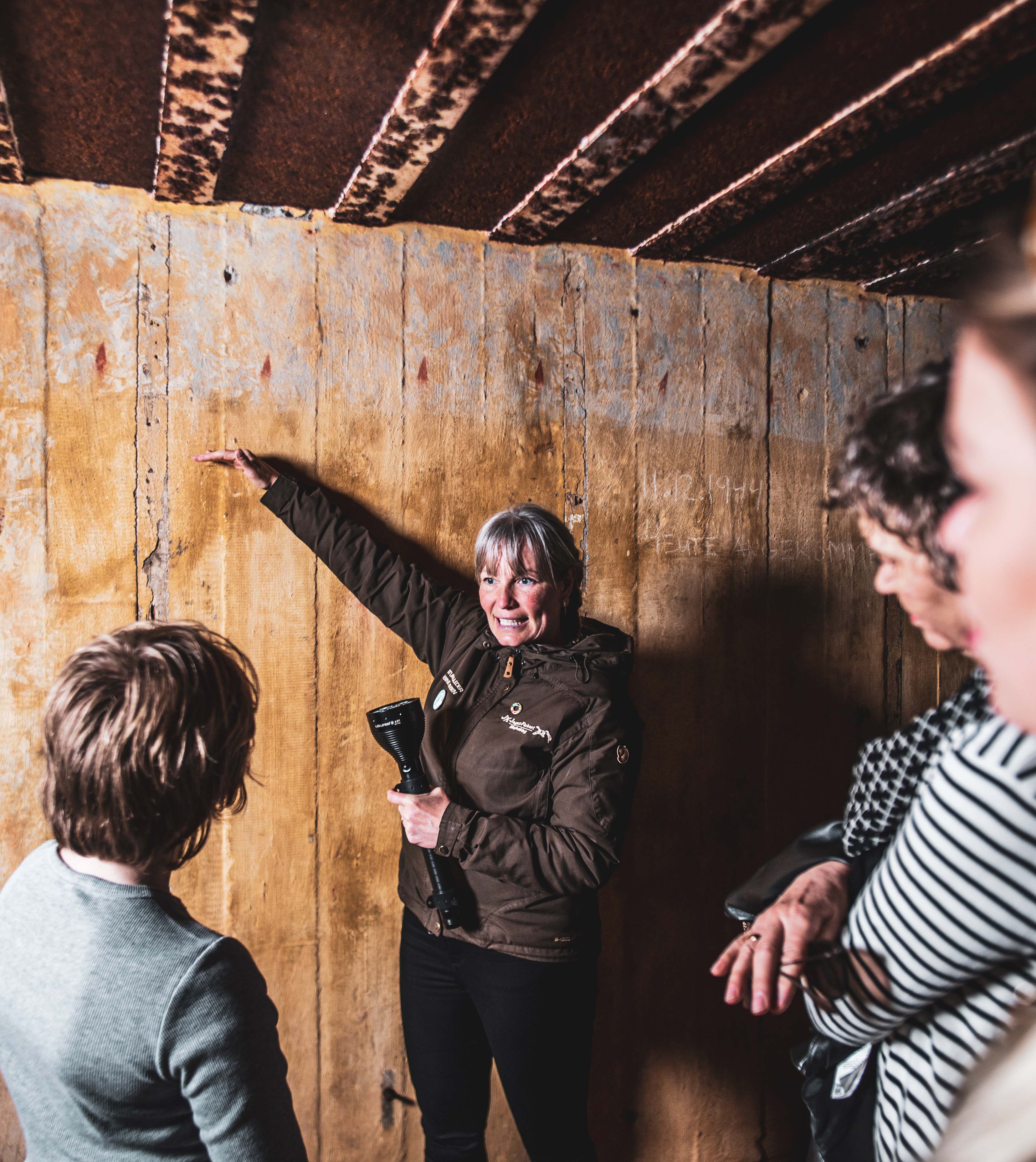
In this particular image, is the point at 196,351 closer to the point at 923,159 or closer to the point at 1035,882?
the point at 923,159

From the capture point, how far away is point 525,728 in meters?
1.56

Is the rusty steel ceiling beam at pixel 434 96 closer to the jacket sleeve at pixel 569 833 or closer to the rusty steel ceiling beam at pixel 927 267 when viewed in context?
the jacket sleeve at pixel 569 833

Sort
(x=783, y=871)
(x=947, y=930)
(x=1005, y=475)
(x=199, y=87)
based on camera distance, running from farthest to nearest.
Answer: (x=199, y=87)
(x=783, y=871)
(x=947, y=930)
(x=1005, y=475)

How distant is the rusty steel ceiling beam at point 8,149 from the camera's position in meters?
1.30

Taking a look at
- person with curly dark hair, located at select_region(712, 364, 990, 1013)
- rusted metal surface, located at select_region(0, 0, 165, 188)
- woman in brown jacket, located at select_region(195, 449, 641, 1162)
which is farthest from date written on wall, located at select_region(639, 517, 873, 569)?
rusted metal surface, located at select_region(0, 0, 165, 188)

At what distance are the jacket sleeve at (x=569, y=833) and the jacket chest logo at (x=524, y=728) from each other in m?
0.08

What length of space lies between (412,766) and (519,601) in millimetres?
431

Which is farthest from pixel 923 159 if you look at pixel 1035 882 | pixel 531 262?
pixel 1035 882

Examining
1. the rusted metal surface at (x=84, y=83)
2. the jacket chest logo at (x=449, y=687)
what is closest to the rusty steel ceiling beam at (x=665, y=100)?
the rusted metal surface at (x=84, y=83)

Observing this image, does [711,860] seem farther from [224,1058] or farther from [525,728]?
[224,1058]

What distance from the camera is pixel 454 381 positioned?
1.89 meters

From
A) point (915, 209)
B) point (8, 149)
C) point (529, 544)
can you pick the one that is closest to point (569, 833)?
point (529, 544)

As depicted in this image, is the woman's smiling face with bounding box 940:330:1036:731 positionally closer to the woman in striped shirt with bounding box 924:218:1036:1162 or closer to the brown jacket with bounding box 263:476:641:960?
the woman in striped shirt with bounding box 924:218:1036:1162

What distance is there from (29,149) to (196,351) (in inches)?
18.9
